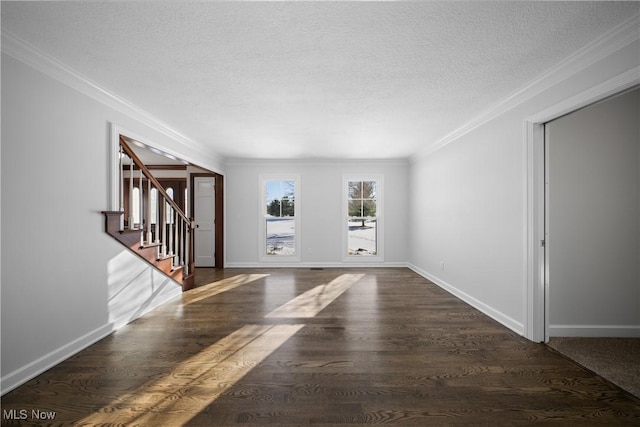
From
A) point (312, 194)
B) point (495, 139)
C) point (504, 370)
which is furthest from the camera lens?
point (312, 194)

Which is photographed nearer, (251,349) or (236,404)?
(236,404)

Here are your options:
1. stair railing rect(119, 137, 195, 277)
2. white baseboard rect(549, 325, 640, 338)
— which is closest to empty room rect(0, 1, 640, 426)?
white baseboard rect(549, 325, 640, 338)

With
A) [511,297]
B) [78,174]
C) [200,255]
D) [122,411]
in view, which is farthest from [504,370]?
[200,255]

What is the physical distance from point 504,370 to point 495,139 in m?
2.45

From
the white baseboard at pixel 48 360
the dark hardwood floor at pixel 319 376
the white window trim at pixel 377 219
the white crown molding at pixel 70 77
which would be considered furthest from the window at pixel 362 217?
the white baseboard at pixel 48 360

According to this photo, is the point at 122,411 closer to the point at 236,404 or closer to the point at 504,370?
the point at 236,404

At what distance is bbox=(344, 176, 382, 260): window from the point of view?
6.72 meters

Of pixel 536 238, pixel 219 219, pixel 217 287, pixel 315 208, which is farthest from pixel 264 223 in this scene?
pixel 536 238

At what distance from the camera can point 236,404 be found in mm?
1919

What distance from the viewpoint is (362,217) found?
6777 millimetres

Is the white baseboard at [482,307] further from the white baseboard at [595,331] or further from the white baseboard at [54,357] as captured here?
the white baseboard at [54,357]

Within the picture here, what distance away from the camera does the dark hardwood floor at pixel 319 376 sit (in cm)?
182

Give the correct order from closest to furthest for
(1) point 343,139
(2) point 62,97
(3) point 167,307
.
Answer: (2) point 62,97, (3) point 167,307, (1) point 343,139

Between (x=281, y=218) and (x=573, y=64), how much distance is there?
5481 millimetres
